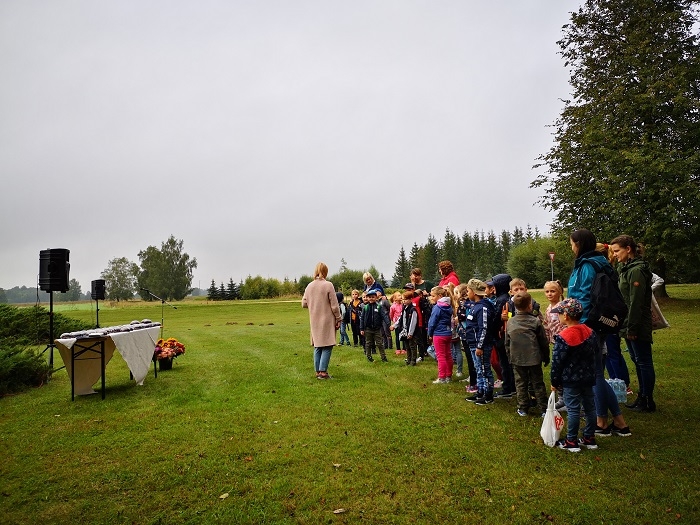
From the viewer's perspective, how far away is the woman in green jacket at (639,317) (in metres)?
5.52

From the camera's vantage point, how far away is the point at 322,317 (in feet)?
28.6

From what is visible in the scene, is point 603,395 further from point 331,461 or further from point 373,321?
point 373,321

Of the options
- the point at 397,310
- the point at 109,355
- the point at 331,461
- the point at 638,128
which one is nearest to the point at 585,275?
the point at 331,461

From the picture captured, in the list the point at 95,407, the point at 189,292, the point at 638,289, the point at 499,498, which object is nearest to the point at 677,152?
the point at 638,289

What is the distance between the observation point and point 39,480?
14.0ft

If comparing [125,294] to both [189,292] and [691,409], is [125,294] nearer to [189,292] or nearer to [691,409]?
[189,292]

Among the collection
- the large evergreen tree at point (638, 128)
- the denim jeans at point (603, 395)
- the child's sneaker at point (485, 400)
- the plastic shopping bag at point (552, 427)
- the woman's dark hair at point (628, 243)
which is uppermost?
the large evergreen tree at point (638, 128)

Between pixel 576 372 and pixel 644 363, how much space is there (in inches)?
70.3

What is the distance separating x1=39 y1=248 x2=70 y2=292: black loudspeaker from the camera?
30.1 feet

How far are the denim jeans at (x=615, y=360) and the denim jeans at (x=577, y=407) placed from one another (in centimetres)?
186

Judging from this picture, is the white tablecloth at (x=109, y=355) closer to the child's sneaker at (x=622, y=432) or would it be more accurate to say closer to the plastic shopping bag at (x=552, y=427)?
the plastic shopping bag at (x=552, y=427)

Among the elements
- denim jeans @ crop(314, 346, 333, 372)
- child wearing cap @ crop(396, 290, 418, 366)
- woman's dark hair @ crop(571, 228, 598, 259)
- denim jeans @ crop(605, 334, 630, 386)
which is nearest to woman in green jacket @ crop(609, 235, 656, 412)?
denim jeans @ crop(605, 334, 630, 386)

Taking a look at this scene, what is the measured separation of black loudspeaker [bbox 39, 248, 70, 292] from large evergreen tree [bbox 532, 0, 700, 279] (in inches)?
769

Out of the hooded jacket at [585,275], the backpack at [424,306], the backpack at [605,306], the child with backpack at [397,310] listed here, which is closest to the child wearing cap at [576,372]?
the backpack at [605,306]
